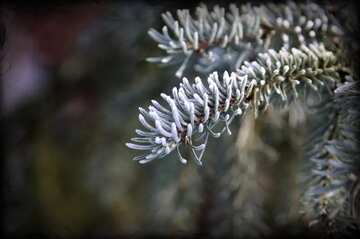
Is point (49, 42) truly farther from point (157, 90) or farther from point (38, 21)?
point (157, 90)

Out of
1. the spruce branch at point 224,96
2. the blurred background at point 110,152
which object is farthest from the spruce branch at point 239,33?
the blurred background at point 110,152

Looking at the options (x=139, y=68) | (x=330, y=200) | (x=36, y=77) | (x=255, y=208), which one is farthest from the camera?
(x=36, y=77)

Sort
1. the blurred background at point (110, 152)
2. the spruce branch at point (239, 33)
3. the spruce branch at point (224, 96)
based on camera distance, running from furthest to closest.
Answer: the blurred background at point (110, 152) → the spruce branch at point (239, 33) → the spruce branch at point (224, 96)

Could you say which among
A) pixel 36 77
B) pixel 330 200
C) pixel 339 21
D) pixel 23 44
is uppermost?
pixel 23 44

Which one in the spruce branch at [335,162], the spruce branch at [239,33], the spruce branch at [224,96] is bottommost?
the spruce branch at [335,162]

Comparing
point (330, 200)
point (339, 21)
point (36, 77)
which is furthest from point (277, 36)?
point (36, 77)

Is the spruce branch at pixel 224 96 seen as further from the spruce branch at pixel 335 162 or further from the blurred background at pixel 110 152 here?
the blurred background at pixel 110 152
